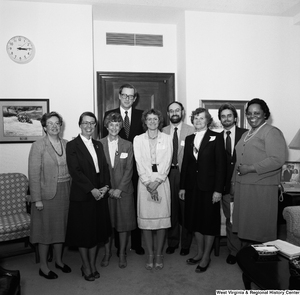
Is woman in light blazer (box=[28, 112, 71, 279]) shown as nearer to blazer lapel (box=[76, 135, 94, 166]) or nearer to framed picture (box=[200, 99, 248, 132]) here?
blazer lapel (box=[76, 135, 94, 166])

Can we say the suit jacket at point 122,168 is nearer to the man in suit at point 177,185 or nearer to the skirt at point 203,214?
the man in suit at point 177,185

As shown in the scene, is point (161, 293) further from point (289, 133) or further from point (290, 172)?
point (289, 133)

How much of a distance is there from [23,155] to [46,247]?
1.69m

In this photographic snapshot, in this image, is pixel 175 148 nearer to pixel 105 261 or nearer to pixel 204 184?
pixel 204 184

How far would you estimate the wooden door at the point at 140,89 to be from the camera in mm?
4660

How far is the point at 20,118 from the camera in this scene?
4.11m

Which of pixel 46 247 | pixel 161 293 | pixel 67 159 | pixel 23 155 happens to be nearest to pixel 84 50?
pixel 23 155

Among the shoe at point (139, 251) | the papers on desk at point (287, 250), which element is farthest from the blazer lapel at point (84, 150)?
the papers on desk at point (287, 250)

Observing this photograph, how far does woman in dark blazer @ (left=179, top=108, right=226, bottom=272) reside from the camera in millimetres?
2912

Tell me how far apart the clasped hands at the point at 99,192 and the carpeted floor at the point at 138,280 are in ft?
2.58

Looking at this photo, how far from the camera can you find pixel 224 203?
336 centimetres

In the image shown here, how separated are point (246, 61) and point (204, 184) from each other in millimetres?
2509

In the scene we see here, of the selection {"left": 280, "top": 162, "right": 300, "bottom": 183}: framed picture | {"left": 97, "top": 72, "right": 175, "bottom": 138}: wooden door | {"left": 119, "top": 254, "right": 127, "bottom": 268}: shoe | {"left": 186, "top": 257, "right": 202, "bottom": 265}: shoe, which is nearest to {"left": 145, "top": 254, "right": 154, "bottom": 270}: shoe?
{"left": 119, "top": 254, "right": 127, "bottom": 268}: shoe

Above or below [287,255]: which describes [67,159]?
above
